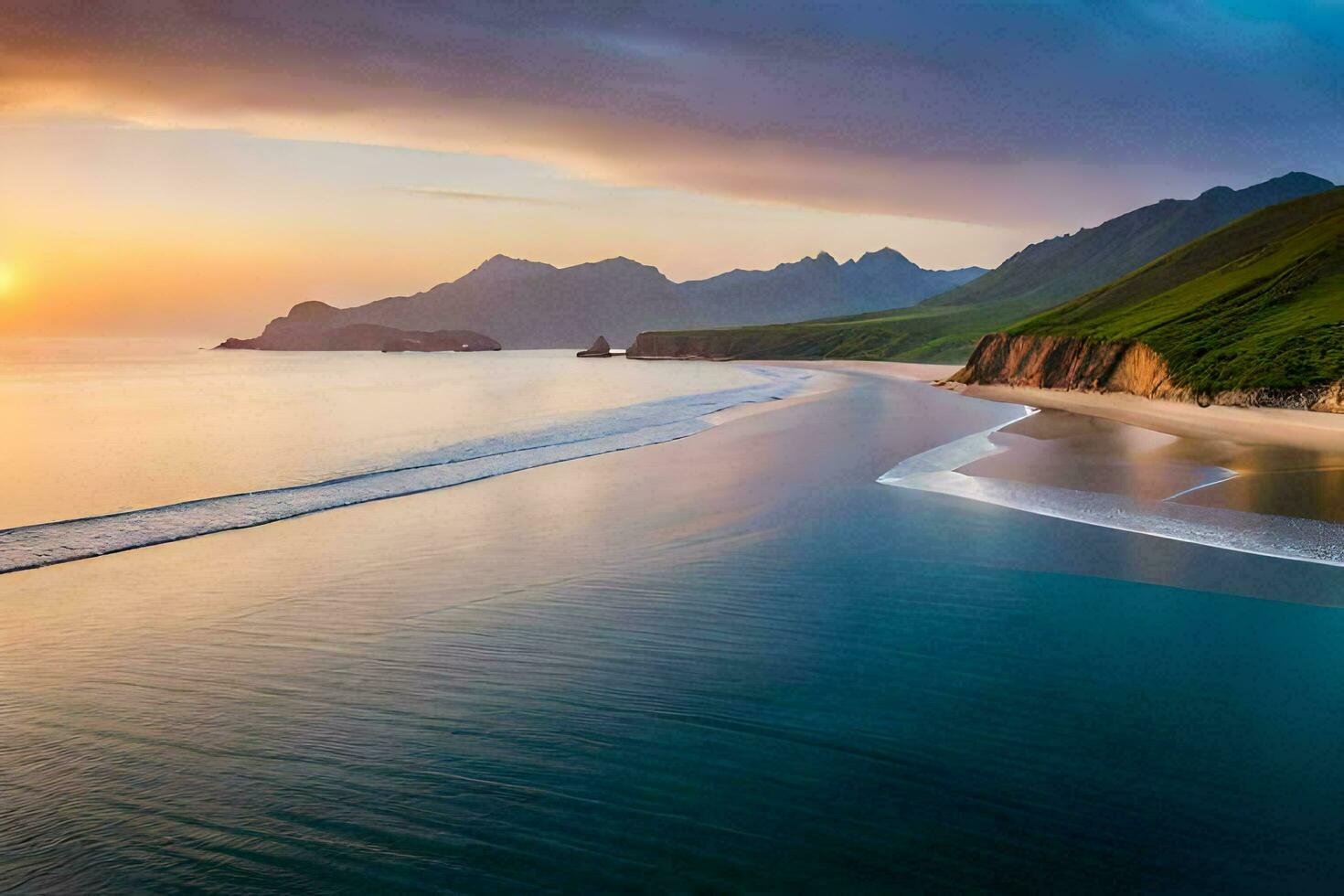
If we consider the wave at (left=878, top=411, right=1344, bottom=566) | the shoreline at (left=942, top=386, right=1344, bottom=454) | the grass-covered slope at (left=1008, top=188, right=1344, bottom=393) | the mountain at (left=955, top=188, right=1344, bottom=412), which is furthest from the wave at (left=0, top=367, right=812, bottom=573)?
the grass-covered slope at (left=1008, top=188, right=1344, bottom=393)

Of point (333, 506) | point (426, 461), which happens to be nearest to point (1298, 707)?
point (333, 506)

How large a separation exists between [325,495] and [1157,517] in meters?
20.8

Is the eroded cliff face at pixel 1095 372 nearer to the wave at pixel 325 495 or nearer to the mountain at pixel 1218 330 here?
the mountain at pixel 1218 330

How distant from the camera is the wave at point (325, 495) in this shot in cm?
1773

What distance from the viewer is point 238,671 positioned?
10391 mm

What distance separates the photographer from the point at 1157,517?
1867 centimetres

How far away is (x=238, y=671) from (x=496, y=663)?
3.13m

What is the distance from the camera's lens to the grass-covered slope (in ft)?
149

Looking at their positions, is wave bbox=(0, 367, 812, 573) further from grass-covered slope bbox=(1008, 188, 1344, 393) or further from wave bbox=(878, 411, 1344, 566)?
grass-covered slope bbox=(1008, 188, 1344, 393)

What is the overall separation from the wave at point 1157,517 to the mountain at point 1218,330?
2499cm

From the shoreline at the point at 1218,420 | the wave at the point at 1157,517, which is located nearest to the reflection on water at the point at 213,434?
the wave at the point at 1157,517

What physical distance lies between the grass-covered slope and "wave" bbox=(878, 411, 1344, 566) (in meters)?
27.1

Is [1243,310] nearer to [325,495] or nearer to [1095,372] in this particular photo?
[1095,372]

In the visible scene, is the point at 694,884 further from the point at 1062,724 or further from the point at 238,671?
the point at 238,671
